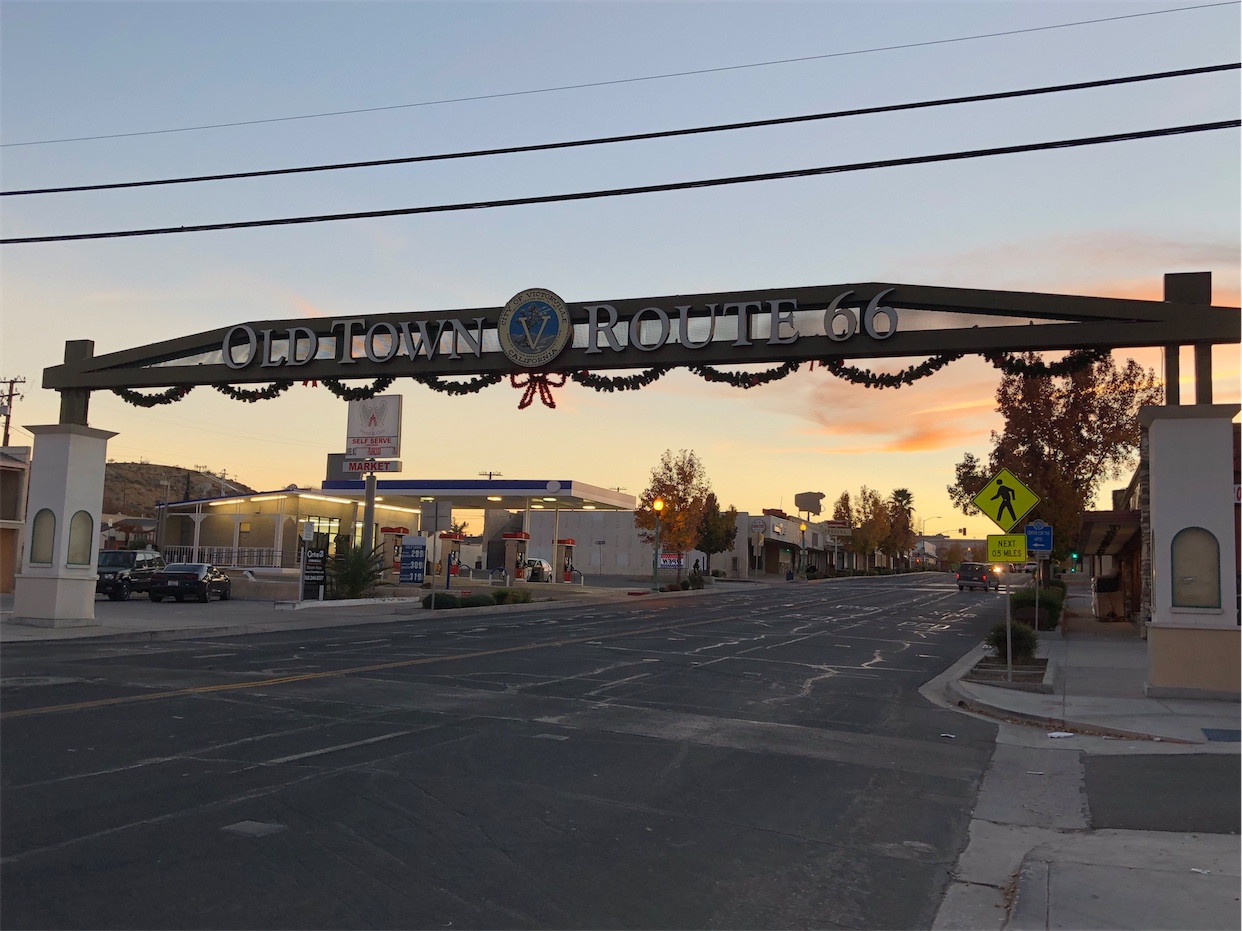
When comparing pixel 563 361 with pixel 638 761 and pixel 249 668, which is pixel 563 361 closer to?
pixel 249 668

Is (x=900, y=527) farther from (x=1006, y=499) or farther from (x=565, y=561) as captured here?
(x=1006, y=499)

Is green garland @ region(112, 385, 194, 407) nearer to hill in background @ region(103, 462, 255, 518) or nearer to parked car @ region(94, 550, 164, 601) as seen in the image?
parked car @ region(94, 550, 164, 601)

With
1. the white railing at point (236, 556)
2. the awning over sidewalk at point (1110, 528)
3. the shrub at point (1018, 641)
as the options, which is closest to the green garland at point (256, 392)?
the shrub at point (1018, 641)

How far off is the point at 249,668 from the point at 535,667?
4.59m

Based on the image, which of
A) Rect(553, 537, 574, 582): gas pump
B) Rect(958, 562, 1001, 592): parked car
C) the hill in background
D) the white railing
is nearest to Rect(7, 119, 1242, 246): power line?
the white railing

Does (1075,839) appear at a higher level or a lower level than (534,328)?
lower

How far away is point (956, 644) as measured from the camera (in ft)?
84.7

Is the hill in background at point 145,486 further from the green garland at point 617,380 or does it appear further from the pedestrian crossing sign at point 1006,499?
the pedestrian crossing sign at point 1006,499

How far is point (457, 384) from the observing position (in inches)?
737

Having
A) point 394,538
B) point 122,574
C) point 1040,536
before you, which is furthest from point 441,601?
point 394,538

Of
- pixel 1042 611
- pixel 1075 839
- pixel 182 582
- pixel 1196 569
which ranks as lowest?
pixel 1075 839

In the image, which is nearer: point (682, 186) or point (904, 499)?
point (682, 186)

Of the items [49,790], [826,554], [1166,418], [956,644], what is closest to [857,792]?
[49,790]

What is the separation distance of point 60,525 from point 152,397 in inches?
128
